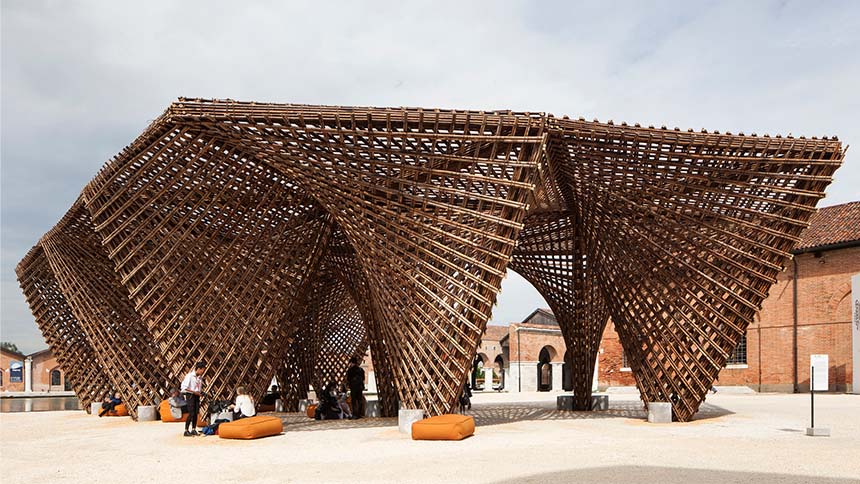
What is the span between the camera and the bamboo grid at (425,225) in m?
11.5

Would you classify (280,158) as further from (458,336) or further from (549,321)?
(549,321)

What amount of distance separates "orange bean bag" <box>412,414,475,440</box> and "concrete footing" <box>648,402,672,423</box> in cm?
458

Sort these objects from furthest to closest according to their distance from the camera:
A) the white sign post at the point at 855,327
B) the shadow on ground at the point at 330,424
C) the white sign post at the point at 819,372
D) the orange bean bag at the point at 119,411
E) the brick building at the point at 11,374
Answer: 1. the brick building at the point at 11,374
2. the white sign post at the point at 855,327
3. the orange bean bag at the point at 119,411
4. the shadow on ground at the point at 330,424
5. the white sign post at the point at 819,372

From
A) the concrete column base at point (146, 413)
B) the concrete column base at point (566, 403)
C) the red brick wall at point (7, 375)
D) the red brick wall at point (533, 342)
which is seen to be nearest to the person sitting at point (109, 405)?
the concrete column base at point (146, 413)

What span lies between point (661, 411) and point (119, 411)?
1303 cm

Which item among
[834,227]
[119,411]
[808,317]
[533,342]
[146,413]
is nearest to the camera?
[146,413]

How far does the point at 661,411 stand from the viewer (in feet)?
45.1

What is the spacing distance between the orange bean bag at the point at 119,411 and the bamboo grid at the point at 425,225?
131cm

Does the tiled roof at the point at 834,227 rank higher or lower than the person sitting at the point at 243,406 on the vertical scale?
higher

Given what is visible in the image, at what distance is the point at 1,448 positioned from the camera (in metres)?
11.1

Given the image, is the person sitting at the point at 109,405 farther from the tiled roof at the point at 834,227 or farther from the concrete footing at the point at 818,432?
the tiled roof at the point at 834,227

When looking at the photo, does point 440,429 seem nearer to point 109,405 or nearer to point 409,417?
point 409,417

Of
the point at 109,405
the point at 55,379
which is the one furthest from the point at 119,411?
the point at 55,379

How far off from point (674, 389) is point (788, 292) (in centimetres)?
1971
